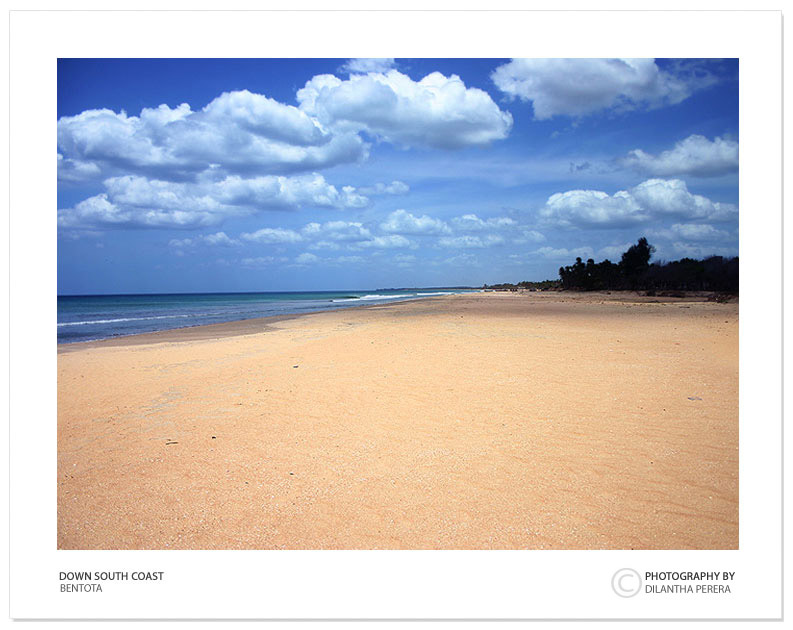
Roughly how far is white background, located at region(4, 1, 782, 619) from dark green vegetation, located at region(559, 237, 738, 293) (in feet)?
57.6

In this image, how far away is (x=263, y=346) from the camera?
33.4 ft

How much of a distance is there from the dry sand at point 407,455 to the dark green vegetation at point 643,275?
15.7 metres

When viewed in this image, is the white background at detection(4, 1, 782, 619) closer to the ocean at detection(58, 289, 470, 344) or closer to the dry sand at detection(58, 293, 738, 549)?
the dry sand at detection(58, 293, 738, 549)

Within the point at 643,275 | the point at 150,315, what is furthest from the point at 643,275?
the point at 150,315

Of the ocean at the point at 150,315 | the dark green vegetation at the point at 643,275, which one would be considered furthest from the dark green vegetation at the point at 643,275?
the ocean at the point at 150,315

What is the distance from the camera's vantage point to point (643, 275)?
136 feet
